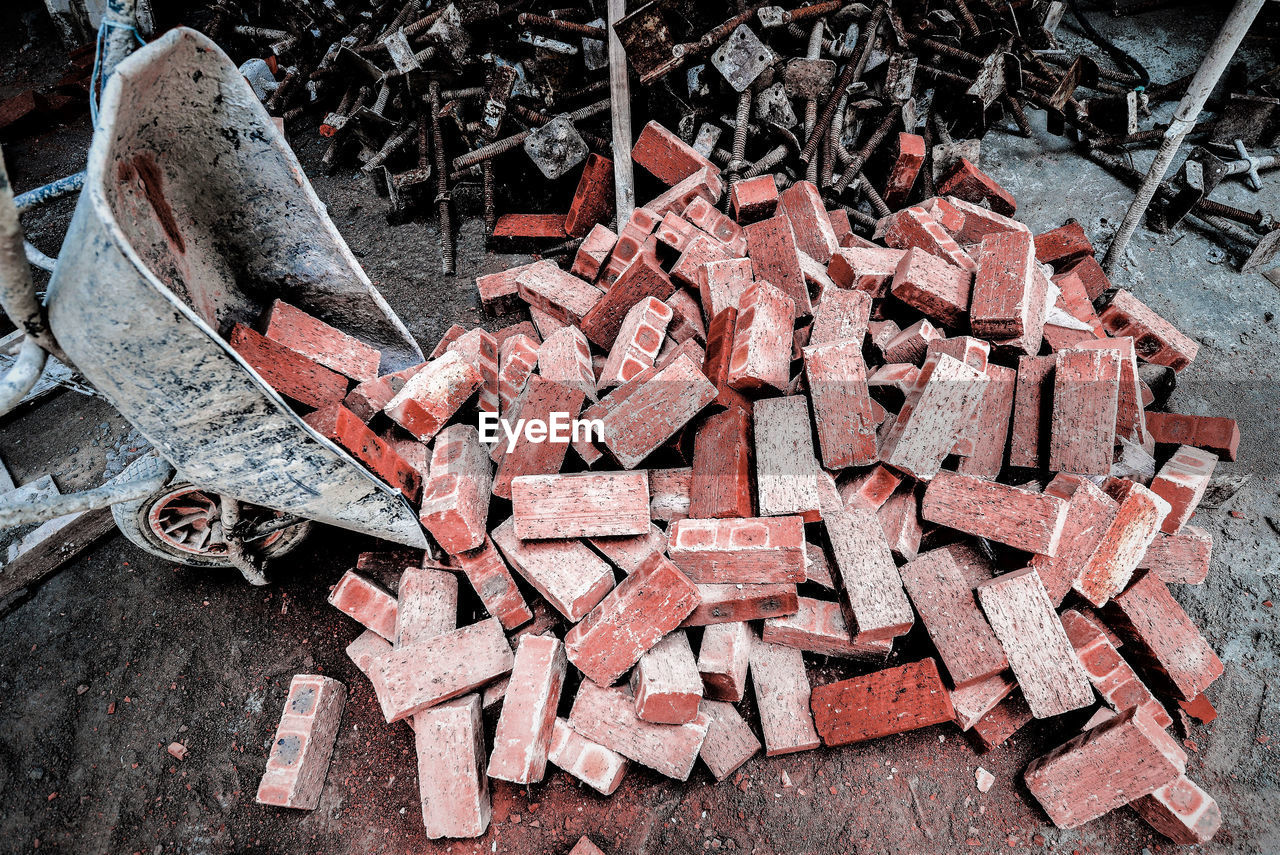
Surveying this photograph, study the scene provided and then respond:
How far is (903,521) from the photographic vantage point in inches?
101

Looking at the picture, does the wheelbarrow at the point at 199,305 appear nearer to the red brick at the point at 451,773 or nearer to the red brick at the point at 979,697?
the red brick at the point at 451,773

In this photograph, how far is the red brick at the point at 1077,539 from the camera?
7.89ft

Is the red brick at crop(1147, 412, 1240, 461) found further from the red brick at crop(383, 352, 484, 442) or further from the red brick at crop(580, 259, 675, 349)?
the red brick at crop(383, 352, 484, 442)

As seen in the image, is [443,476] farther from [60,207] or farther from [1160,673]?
[60,207]

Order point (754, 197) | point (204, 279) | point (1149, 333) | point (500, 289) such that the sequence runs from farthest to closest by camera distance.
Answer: point (500, 289) < point (754, 197) < point (1149, 333) < point (204, 279)

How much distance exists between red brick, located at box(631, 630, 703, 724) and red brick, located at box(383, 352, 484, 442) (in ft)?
4.22

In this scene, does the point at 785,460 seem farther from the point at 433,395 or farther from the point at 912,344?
the point at 433,395

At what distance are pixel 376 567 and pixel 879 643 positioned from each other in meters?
2.04

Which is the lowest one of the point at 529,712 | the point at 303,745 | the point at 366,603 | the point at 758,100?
the point at 303,745

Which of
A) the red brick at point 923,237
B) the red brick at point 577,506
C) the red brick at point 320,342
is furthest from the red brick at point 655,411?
the red brick at point 923,237

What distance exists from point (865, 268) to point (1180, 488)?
1.56 meters

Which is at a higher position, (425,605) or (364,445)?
(364,445)

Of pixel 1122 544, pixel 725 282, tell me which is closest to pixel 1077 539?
pixel 1122 544

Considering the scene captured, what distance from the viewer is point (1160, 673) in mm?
2420
